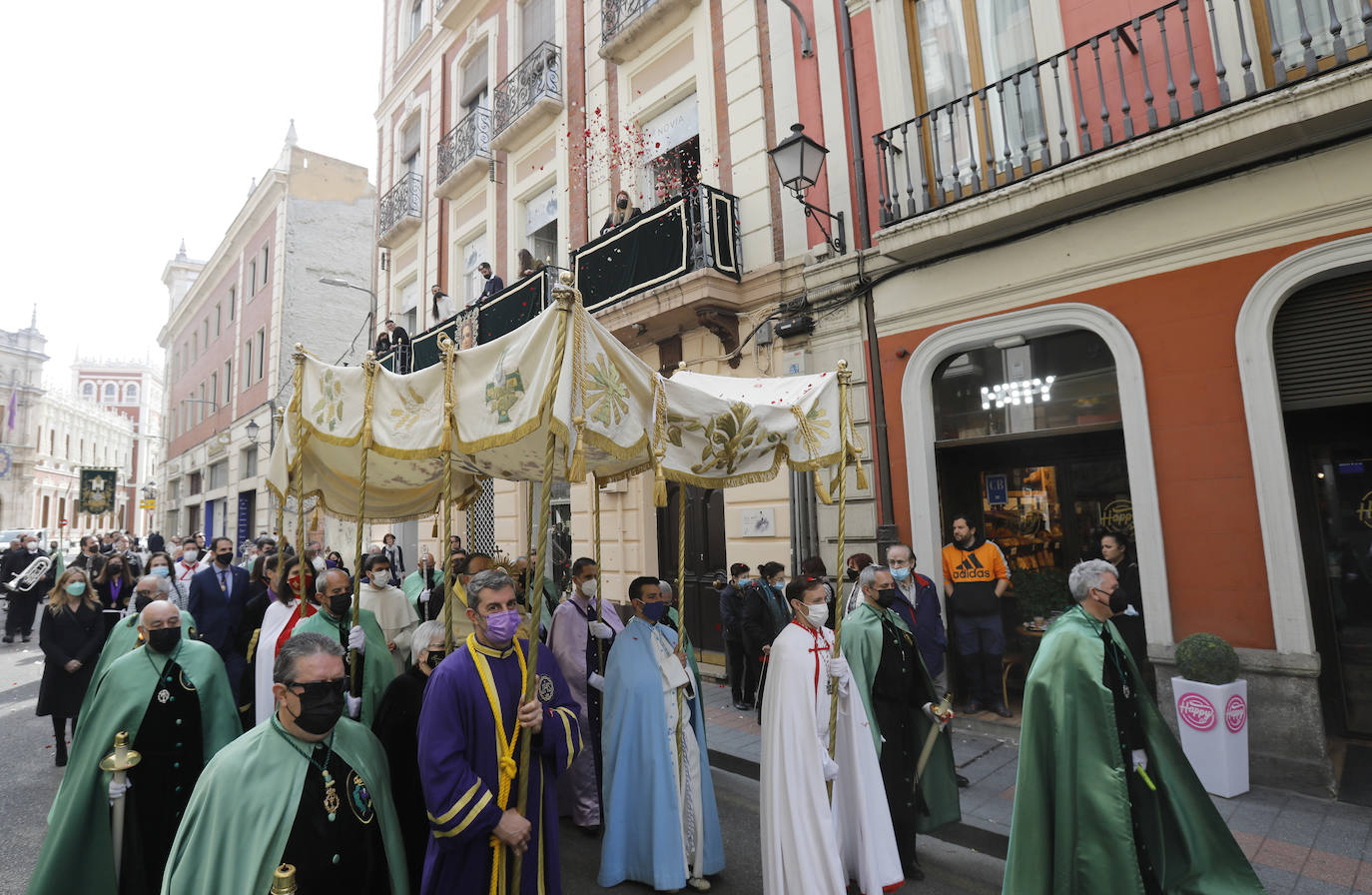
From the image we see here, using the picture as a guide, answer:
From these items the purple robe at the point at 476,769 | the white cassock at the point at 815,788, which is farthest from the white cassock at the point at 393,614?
the white cassock at the point at 815,788

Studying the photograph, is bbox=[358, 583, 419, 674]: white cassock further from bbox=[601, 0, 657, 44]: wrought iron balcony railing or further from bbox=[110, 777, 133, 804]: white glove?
bbox=[601, 0, 657, 44]: wrought iron balcony railing

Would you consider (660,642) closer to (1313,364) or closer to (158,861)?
(158,861)

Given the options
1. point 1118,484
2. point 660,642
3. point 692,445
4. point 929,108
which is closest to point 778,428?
point 692,445

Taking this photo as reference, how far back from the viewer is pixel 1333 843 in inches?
182

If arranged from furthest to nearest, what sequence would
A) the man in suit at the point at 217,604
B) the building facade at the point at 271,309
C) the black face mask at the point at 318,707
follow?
the building facade at the point at 271,309, the man in suit at the point at 217,604, the black face mask at the point at 318,707

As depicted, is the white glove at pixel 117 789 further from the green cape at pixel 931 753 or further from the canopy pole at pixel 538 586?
the green cape at pixel 931 753

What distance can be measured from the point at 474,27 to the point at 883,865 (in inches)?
705

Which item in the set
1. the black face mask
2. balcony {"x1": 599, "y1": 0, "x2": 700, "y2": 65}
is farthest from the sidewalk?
balcony {"x1": 599, "y1": 0, "x2": 700, "y2": 65}

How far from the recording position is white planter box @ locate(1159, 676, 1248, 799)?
545 cm

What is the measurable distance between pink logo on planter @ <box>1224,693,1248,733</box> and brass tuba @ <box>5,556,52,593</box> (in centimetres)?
1937

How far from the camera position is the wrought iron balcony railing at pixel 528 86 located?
13477 mm

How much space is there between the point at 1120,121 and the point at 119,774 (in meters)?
9.07

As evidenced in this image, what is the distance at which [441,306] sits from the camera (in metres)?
16.0

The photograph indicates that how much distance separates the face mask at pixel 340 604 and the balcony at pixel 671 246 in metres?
5.04
